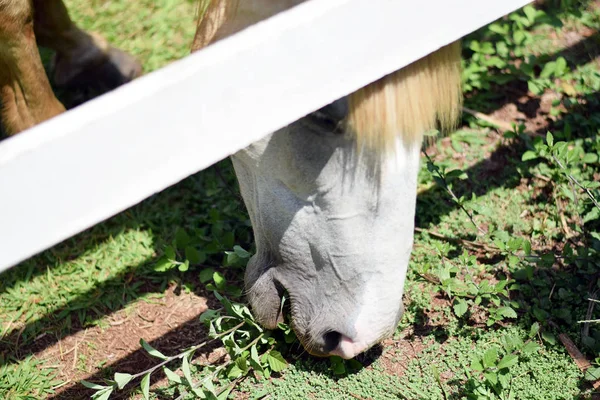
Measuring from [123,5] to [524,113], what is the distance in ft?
7.75

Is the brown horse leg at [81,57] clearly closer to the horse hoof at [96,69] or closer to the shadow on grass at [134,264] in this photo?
the horse hoof at [96,69]

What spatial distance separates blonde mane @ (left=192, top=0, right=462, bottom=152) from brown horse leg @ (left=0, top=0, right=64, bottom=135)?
1.22m

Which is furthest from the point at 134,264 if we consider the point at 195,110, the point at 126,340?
the point at 195,110

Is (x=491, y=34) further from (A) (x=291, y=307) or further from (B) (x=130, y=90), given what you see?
(B) (x=130, y=90)

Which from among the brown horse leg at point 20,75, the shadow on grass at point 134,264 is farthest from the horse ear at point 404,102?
the brown horse leg at point 20,75

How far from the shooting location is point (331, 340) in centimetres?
215

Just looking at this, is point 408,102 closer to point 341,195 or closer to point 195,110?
point 341,195

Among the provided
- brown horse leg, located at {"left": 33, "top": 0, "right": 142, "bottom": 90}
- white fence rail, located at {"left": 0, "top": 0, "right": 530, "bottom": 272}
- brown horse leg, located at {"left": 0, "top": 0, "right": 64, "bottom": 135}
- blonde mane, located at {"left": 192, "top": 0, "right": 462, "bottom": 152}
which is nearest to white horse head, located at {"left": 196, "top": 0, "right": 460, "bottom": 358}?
blonde mane, located at {"left": 192, "top": 0, "right": 462, "bottom": 152}

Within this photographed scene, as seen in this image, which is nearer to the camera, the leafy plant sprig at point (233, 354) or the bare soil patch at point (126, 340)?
the leafy plant sprig at point (233, 354)

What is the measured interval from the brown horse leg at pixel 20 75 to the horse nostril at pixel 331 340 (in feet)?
5.19

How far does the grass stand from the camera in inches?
94.8

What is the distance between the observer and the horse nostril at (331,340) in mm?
2139

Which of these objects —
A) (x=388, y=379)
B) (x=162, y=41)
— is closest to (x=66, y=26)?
(x=162, y=41)

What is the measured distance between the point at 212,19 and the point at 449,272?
123 centimetres
